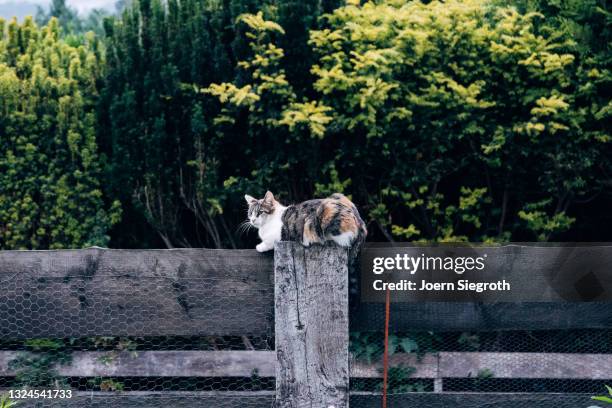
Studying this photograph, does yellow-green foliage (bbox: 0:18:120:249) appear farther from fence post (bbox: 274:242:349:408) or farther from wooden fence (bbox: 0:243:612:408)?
fence post (bbox: 274:242:349:408)

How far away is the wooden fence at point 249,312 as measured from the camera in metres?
3.23

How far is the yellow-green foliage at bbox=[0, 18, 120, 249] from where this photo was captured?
18.1 feet

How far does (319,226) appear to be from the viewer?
12.5 ft

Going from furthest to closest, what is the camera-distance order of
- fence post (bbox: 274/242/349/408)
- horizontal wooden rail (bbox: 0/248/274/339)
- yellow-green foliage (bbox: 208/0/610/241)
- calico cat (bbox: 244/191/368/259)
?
yellow-green foliage (bbox: 208/0/610/241) → calico cat (bbox: 244/191/368/259) → horizontal wooden rail (bbox: 0/248/274/339) → fence post (bbox: 274/242/349/408)

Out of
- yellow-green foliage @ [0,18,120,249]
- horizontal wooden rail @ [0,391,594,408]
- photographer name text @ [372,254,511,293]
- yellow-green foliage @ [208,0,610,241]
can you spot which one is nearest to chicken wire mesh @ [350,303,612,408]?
horizontal wooden rail @ [0,391,594,408]

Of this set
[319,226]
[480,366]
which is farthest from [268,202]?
[480,366]

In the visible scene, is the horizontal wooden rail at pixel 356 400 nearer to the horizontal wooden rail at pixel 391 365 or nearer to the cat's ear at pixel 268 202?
the horizontal wooden rail at pixel 391 365

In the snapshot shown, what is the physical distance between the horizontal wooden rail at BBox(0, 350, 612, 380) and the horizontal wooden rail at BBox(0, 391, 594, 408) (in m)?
0.17

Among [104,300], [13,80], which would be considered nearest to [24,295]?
[104,300]

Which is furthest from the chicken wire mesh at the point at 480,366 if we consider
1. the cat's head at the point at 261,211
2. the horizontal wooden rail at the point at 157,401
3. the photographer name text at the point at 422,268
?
the cat's head at the point at 261,211

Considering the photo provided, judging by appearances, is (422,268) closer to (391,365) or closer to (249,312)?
(391,365)

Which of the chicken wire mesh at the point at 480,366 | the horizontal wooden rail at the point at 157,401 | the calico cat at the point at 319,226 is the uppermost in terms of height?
the calico cat at the point at 319,226

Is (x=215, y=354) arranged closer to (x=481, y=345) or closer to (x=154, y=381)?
(x=154, y=381)

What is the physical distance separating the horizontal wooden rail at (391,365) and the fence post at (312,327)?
380 millimetres
